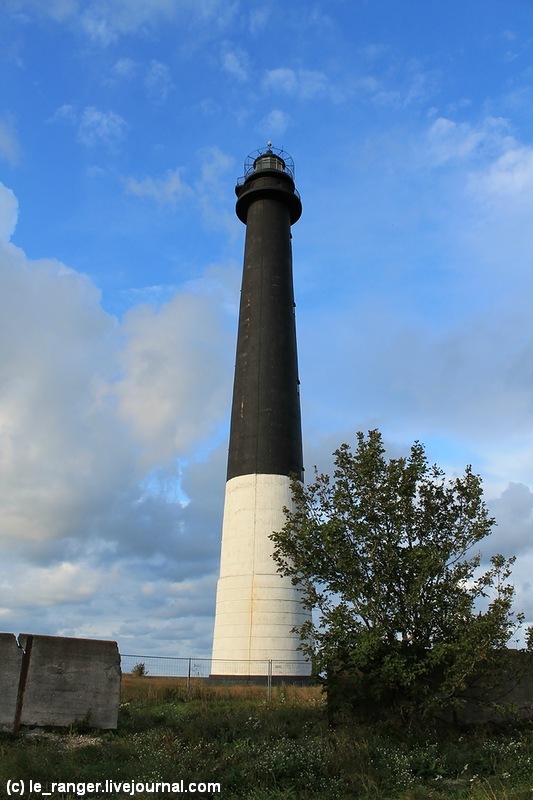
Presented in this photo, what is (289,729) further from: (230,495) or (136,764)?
(230,495)

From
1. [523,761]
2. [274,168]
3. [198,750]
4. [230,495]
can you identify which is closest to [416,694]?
[523,761]

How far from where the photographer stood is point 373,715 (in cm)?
1527

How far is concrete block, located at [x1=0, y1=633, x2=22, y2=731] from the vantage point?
46.3ft

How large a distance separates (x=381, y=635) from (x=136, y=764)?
5.78 m

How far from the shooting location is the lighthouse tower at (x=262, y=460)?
24703mm

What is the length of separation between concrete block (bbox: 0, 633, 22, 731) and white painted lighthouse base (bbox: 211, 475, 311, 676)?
11.0m

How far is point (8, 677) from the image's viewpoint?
567 inches

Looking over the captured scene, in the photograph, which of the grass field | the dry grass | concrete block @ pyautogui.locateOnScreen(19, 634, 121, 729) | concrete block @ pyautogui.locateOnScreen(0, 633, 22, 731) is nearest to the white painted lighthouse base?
the dry grass

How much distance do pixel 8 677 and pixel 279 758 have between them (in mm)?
6856

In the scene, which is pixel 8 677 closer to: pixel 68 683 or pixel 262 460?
pixel 68 683

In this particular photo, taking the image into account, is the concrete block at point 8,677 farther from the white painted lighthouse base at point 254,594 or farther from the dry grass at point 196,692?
the white painted lighthouse base at point 254,594

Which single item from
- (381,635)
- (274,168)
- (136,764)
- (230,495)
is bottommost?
(136,764)

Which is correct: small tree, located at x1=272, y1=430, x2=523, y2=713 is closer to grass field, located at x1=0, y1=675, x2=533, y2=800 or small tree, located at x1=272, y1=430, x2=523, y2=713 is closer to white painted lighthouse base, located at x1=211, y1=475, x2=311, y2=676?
grass field, located at x1=0, y1=675, x2=533, y2=800

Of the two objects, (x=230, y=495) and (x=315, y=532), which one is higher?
(x=230, y=495)
